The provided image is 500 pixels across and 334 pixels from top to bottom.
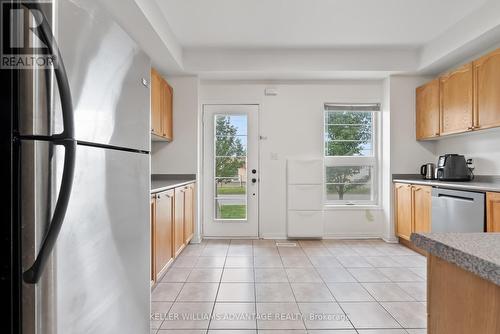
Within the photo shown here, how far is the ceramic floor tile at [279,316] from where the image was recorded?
76.3 inches

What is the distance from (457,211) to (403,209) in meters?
1.08

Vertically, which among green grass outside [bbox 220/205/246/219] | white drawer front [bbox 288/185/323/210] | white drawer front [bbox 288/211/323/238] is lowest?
white drawer front [bbox 288/211/323/238]

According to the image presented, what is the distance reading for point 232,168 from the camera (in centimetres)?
429

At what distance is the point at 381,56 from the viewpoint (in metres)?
3.82

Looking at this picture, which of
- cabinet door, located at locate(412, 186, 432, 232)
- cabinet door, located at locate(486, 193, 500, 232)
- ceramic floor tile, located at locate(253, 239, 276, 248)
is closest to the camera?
cabinet door, located at locate(486, 193, 500, 232)

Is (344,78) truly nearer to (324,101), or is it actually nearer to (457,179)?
(324,101)

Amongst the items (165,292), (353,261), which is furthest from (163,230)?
(353,261)

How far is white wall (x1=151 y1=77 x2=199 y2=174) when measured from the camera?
4.05 m

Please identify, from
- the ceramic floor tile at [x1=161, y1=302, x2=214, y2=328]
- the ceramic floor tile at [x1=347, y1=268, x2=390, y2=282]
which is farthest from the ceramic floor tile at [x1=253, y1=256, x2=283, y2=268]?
the ceramic floor tile at [x1=161, y1=302, x2=214, y2=328]

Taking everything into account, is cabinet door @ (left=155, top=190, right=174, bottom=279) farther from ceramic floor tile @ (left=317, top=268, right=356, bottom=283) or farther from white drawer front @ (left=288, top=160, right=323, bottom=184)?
white drawer front @ (left=288, top=160, right=323, bottom=184)

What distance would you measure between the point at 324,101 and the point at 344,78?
44cm

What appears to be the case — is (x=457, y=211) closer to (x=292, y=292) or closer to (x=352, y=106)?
(x=292, y=292)

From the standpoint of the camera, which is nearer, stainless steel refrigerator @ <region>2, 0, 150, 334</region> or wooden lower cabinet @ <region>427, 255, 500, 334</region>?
wooden lower cabinet @ <region>427, 255, 500, 334</region>

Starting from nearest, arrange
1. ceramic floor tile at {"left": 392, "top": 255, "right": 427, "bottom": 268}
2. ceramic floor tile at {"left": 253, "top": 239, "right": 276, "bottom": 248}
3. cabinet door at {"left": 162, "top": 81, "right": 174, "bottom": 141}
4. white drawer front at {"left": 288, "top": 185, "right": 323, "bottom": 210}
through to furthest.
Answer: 1. ceramic floor tile at {"left": 392, "top": 255, "right": 427, "bottom": 268}
2. cabinet door at {"left": 162, "top": 81, "right": 174, "bottom": 141}
3. ceramic floor tile at {"left": 253, "top": 239, "right": 276, "bottom": 248}
4. white drawer front at {"left": 288, "top": 185, "right": 323, "bottom": 210}
